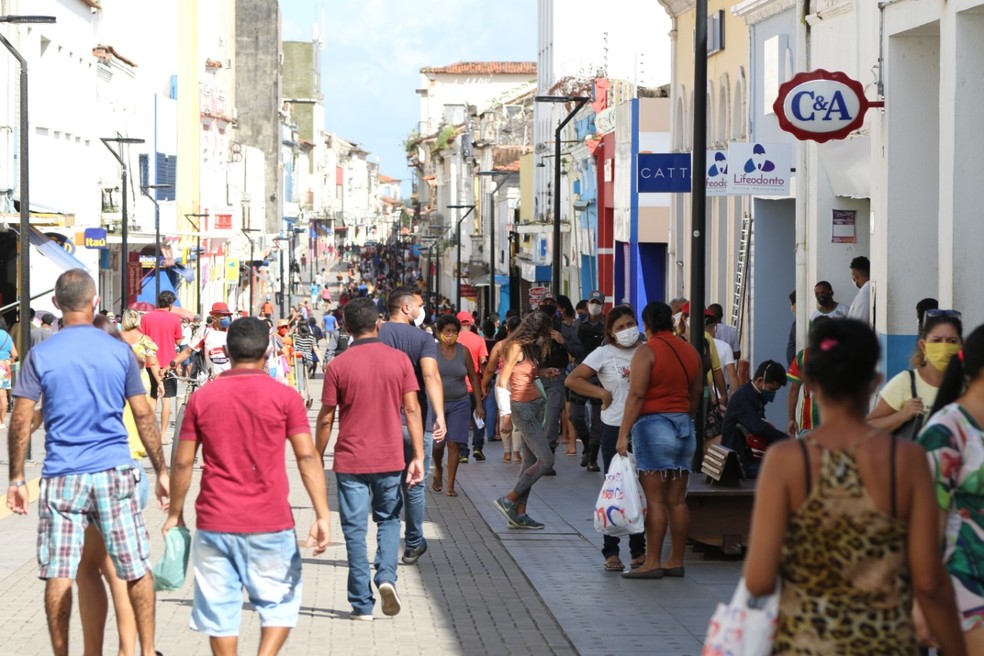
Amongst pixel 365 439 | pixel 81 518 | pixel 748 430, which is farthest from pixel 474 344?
pixel 81 518

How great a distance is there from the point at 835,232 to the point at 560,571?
8.55 m

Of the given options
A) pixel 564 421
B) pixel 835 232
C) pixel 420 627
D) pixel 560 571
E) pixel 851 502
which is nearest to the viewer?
pixel 851 502

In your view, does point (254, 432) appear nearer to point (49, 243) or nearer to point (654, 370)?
point (654, 370)

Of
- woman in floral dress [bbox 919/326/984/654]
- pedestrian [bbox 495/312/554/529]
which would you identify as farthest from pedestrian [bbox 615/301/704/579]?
woman in floral dress [bbox 919/326/984/654]

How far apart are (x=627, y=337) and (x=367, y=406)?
333cm

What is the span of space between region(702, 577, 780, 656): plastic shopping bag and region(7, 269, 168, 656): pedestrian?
347 cm

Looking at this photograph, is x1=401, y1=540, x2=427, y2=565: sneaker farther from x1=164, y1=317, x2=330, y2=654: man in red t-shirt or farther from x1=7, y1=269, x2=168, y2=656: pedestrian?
x1=164, y1=317, x2=330, y2=654: man in red t-shirt

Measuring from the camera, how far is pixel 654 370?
36.0 feet

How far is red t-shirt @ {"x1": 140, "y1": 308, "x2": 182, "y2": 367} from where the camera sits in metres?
20.9

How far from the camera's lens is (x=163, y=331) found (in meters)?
21.0

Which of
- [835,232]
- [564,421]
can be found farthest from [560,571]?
[564,421]

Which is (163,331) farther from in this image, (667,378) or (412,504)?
(667,378)

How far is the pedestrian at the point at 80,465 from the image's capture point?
298 inches

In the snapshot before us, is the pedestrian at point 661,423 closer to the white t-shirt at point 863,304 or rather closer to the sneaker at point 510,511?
the sneaker at point 510,511
